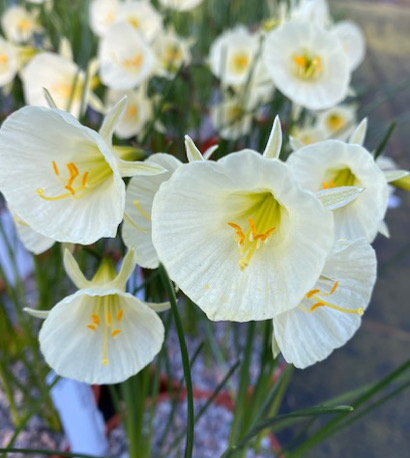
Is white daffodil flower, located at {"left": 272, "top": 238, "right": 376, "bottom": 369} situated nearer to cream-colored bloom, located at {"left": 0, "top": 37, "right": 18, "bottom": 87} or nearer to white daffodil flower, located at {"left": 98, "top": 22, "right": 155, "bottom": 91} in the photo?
white daffodil flower, located at {"left": 98, "top": 22, "right": 155, "bottom": 91}

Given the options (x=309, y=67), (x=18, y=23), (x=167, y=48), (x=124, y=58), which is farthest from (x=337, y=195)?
(x=18, y=23)

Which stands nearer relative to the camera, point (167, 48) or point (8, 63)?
point (8, 63)

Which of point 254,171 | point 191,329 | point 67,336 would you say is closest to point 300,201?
point 254,171

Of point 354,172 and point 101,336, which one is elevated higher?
point 354,172

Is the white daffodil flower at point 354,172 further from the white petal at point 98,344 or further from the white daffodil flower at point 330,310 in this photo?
the white petal at point 98,344

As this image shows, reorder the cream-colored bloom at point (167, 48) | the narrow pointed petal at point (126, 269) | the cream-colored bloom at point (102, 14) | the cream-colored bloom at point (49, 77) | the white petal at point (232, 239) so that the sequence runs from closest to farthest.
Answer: the white petal at point (232, 239) < the narrow pointed petal at point (126, 269) < the cream-colored bloom at point (49, 77) < the cream-colored bloom at point (167, 48) < the cream-colored bloom at point (102, 14)

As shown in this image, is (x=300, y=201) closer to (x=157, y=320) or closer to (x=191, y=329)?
(x=157, y=320)

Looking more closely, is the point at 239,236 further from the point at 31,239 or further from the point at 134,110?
the point at 134,110

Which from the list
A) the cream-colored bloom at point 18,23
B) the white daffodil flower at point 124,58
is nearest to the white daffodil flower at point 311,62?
the white daffodil flower at point 124,58
